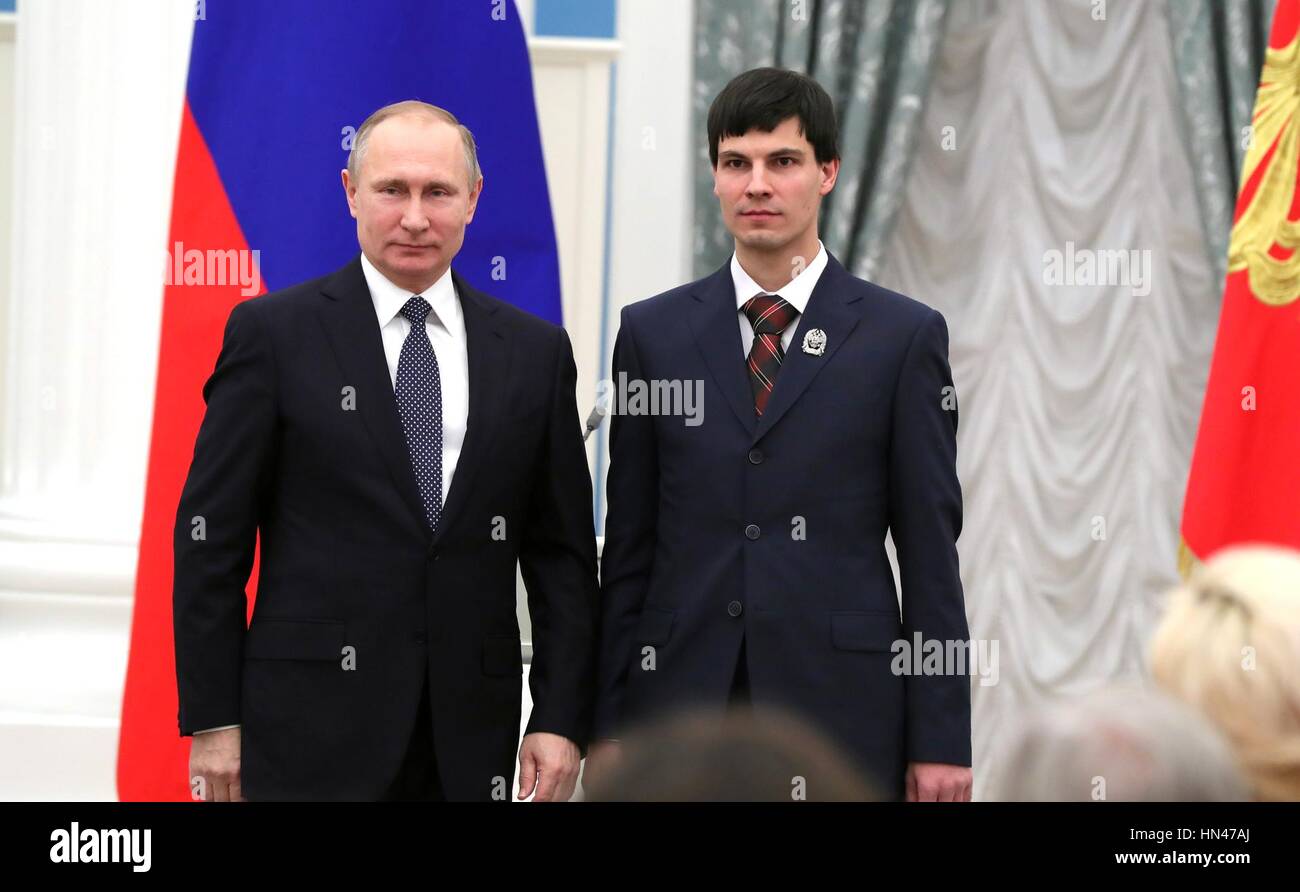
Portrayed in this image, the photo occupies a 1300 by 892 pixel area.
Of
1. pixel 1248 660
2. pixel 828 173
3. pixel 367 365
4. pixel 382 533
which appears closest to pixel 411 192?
pixel 367 365

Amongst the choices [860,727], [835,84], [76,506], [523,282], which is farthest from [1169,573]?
[76,506]

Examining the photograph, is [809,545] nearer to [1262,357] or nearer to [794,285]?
[794,285]

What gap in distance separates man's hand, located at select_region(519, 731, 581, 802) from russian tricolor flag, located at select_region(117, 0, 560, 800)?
109 centimetres

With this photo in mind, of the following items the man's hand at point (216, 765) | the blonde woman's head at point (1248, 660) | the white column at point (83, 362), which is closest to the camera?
the blonde woman's head at point (1248, 660)

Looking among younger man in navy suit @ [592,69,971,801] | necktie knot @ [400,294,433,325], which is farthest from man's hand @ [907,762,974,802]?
necktie knot @ [400,294,433,325]

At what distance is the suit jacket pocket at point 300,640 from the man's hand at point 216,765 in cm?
13

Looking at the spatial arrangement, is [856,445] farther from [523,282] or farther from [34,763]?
[34,763]

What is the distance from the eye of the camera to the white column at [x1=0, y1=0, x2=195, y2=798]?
3.59 m

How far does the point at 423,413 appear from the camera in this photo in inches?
92.1

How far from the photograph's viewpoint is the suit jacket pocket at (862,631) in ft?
7.59

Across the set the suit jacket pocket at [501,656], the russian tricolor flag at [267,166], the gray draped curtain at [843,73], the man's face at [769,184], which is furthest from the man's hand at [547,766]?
the gray draped curtain at [843,73]

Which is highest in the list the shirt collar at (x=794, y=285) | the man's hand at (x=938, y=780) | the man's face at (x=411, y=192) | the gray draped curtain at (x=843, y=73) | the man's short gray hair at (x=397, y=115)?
the gray draped curtain at (x=843, y=73)

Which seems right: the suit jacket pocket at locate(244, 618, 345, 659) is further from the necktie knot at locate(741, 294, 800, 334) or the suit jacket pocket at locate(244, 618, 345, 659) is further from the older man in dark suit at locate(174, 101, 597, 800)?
the necktie knot at locate(741, 294, 800, 334)

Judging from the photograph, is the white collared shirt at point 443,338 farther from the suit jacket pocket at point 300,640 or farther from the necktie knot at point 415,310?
the suit jacket pocket at point 300,640
